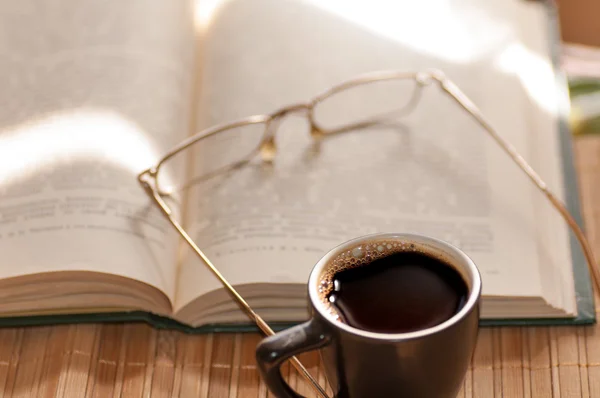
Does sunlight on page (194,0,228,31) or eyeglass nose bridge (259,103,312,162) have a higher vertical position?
sunlight on page (194,0,228,31)

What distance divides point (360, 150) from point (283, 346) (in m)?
0.34

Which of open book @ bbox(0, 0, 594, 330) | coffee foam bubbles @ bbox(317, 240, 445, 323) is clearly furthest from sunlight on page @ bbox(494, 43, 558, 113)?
coffee foam bubbles @ bbox(317, 240, 445, 323)

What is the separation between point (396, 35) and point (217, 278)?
16.4 inches

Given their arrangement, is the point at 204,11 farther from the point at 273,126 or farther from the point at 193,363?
the point at 193,363

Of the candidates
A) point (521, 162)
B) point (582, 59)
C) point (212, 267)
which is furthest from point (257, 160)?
point (582, 59)

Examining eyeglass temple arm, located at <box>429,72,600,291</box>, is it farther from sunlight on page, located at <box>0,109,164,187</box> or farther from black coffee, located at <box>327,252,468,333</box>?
sunlight on page, located at <box>0,109,164,187</box>

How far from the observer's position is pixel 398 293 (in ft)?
1.81

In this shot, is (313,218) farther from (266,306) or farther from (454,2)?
(454,2)

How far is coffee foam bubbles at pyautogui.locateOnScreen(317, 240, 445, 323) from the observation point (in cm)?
55

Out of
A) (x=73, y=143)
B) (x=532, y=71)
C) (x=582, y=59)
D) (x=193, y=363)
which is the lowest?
(x=193, y=363)

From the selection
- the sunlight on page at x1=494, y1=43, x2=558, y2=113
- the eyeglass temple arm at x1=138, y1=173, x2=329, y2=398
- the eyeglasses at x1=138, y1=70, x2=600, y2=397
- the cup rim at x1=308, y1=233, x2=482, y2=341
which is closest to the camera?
the cup rim at x1=308, y1=233, x2=482, y2=341

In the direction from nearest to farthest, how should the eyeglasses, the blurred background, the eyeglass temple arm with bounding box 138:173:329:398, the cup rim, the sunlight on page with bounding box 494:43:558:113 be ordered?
the cup rim < the eyeglass temple arm with bounding box 138:173:329:398 < the eyeglasses < the sunlight on page with bounding box 494:43:558:113 < the blurred background

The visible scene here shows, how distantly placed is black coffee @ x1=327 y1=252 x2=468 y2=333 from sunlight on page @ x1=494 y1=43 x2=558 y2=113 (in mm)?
353

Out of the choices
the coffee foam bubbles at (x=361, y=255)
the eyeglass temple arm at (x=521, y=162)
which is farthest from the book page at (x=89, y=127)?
the eyeglass temple arm at (x=521, y=162)
